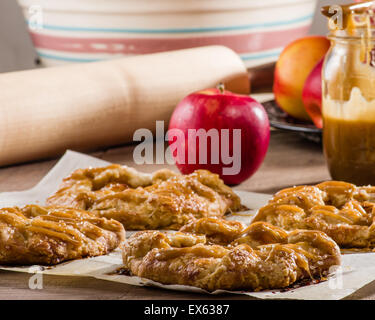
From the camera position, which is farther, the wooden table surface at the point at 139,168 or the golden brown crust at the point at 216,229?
the golden brown crust at the point at 216,229

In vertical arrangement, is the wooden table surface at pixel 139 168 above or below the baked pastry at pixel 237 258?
below

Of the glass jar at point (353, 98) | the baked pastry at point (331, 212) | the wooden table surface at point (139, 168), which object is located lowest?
the wooden table surface at point (139, 168)

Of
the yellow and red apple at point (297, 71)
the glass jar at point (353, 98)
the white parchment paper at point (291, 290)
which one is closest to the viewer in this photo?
the white parchment paper at point (291, 290)

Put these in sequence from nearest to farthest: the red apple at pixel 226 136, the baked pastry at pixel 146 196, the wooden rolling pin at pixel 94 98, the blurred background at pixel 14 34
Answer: the baked pastry at pixel 146 196 → the red apple at pixel 226 136 → the wooden rolling pin at pixel 94 98 → the blurred background at pixel 14 34

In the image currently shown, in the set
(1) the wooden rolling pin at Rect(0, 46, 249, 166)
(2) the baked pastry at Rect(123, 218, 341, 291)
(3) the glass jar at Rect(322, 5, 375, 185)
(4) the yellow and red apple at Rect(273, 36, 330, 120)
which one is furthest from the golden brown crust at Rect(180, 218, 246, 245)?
(4) the yellow and red apple at Rect(273, 36, 330, 120)

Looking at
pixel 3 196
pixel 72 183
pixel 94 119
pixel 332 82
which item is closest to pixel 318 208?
pixel 332 82

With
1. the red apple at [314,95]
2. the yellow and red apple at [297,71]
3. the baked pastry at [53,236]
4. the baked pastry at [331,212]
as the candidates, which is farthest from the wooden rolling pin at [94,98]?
the baked pastry at [331,212]

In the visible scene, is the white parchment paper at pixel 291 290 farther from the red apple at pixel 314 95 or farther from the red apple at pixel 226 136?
the red apple at pixel 314 95
